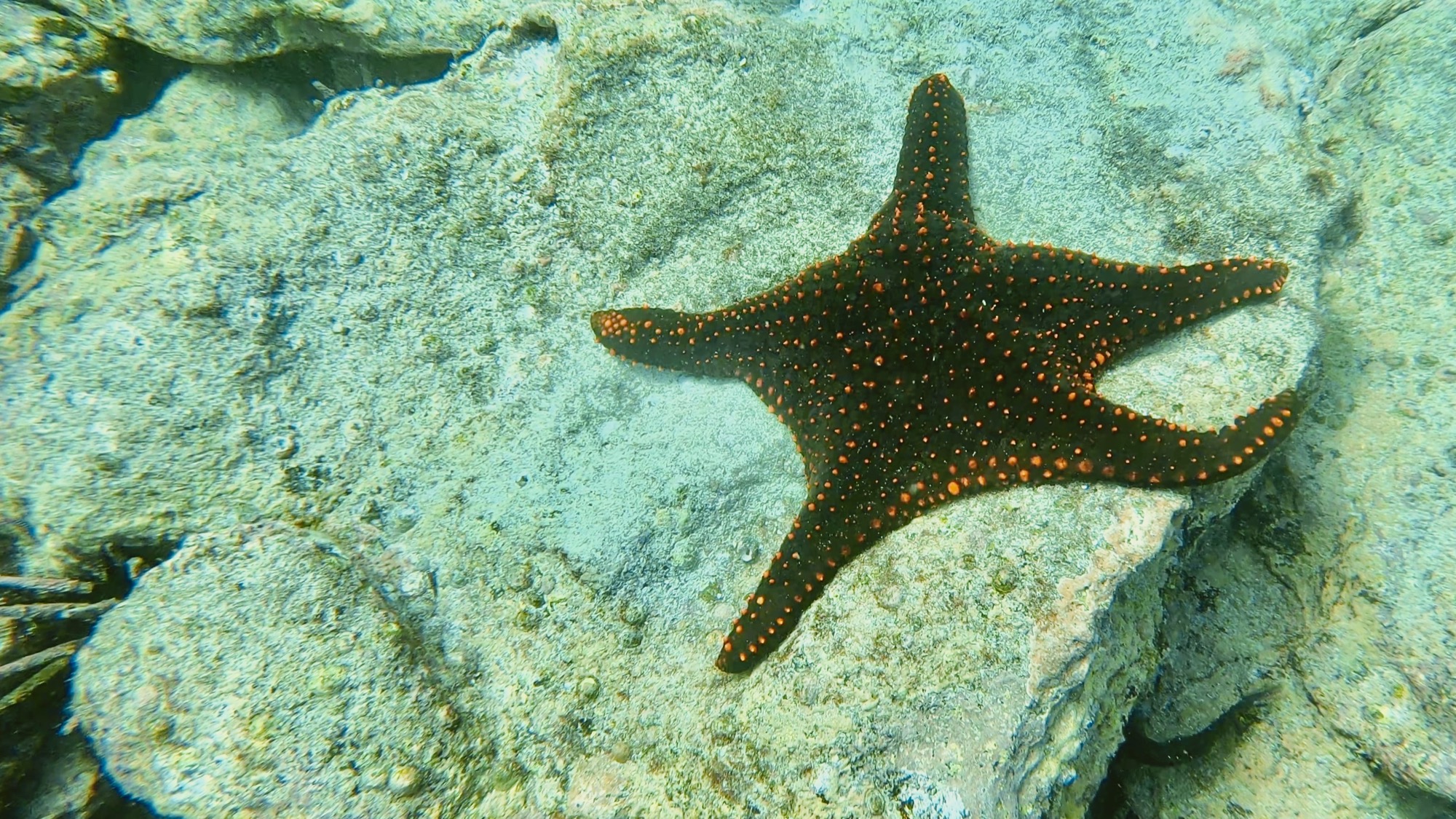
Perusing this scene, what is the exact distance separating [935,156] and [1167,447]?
2.35 metres

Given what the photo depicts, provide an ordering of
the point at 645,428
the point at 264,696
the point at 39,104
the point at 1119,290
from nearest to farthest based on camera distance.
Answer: the point at 264,696, the point at 1119,290, the point at 645,428, the point at 39,104

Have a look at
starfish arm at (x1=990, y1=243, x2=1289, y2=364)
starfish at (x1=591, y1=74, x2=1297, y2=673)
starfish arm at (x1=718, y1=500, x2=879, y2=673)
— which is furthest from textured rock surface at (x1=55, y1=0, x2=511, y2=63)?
starfish arm at (x1=718, y1=500, x2=879, y2=673)

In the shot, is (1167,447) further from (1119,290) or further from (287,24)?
(287,24)

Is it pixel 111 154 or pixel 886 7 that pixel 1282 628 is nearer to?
pixel 886 7

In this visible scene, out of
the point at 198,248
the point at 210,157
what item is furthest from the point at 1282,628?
the point at 210,157

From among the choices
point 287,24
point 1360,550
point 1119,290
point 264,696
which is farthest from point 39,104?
point 1360,550

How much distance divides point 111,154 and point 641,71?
430 centimetres

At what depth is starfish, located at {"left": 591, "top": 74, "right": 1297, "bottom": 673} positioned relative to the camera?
11.2 feet

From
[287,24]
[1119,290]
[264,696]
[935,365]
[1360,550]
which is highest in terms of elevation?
[287,24]

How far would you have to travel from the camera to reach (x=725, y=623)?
388 centimetres

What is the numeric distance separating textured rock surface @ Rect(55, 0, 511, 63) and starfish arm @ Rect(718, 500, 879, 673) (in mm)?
4883

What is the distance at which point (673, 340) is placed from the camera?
162 inches

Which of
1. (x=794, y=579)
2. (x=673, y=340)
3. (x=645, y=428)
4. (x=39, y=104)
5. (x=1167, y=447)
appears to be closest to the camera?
(x=1167, y=447)

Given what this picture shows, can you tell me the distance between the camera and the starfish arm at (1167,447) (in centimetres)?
328
